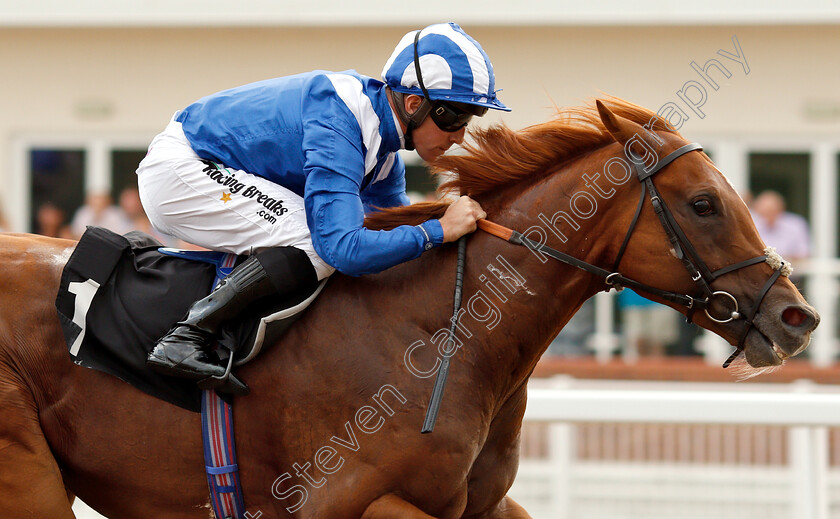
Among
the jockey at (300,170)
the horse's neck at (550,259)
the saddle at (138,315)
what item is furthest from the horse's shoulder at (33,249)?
the horse's neck at (550,259)

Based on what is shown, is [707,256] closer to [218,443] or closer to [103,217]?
[218,443]

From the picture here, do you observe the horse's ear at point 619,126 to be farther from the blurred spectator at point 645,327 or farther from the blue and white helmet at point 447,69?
the blurred spectator at point 645,327

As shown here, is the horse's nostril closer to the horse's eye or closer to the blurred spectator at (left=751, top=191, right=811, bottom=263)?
the horse's eye

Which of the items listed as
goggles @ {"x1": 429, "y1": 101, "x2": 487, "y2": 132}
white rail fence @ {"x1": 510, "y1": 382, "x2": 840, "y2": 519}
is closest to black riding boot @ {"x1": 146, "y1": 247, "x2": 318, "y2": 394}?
goggles @ {"x1": 429, "y1": 101, "x2": 487, "y2": 132}

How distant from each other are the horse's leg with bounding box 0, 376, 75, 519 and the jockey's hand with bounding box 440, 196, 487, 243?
134 centimetres

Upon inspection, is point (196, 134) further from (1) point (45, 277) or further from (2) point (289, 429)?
(2) point (289, 429)

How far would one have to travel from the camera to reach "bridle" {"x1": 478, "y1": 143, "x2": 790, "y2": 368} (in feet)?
9.10

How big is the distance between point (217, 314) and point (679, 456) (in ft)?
11.9

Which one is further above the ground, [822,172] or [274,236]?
[274,236]

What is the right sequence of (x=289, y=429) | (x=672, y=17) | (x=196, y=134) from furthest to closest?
1. (x=672, y=17)
2. (x=196, y=134)
3. (x=289, y=429)

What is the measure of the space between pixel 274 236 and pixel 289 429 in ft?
1.89

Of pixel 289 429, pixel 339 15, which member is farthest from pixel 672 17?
pixel 289 429

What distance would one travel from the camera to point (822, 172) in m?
9.96

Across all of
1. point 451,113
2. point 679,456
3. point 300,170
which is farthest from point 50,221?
point 451,113
